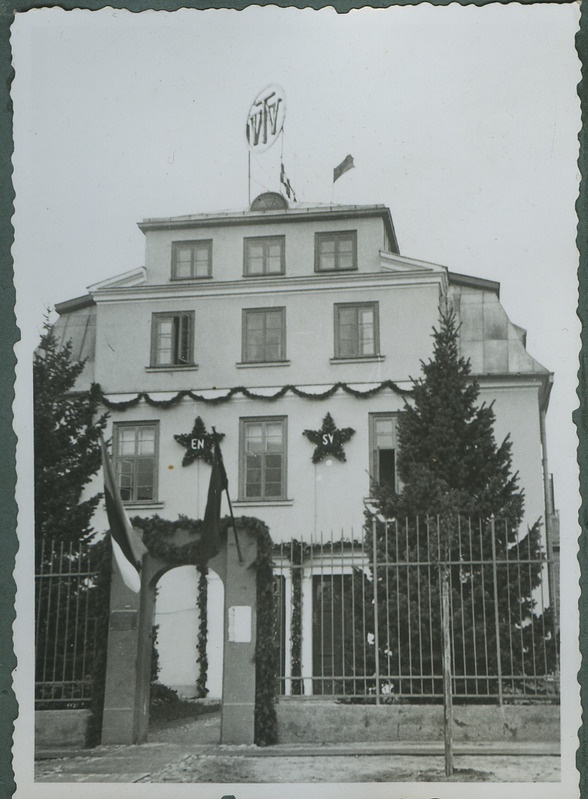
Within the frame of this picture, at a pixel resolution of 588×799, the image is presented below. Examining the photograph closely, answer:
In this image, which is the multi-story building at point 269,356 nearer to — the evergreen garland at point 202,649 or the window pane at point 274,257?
the window pane at point 274,257

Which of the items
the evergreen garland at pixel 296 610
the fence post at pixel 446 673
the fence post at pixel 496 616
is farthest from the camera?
the evergreen garland at pixel 296 610

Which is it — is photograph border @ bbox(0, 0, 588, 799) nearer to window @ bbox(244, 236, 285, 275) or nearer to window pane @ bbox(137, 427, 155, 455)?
window pane @ bbox(137, 427, 155, 455)

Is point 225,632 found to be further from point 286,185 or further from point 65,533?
point 286,185

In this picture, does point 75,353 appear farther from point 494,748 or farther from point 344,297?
point 494,748

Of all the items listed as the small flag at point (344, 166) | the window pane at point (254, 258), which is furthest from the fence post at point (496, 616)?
the small flag at point (344, 166)

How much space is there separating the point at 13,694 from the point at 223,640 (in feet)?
5.12

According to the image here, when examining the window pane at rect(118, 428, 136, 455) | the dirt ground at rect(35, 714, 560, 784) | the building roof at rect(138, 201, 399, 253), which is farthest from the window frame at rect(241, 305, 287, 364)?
the dirt ground at rect(35, 714, 560, 784)

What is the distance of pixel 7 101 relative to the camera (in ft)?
29.4

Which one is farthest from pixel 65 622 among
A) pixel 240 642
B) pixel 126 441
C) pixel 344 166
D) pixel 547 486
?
pixel 344 166

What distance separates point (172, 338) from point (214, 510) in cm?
126

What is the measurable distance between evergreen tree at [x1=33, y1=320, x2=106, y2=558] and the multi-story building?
14 cm

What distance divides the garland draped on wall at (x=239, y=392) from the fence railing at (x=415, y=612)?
964 mm

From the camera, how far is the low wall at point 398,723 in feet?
29.5

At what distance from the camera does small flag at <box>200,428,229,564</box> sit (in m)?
9.38
